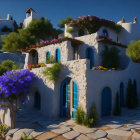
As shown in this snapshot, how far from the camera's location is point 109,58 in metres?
12.2

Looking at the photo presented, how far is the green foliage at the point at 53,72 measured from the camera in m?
8.96

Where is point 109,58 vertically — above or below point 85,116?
above

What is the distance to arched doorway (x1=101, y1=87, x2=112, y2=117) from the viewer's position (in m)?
9.12

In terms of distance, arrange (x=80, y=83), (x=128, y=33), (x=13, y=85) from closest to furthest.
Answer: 1. (x=13, y=85)
2. (x=80, y=83)
3. (x=128, y=33)

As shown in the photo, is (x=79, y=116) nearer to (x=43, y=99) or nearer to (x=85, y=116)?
(x=85, y=116)

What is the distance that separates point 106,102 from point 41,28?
25.3 metres

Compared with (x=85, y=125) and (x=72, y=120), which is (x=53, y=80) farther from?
(x=85, y=125)

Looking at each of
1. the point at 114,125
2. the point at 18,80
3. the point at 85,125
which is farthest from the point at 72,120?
the point at 18,80

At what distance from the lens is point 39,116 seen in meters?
9.72

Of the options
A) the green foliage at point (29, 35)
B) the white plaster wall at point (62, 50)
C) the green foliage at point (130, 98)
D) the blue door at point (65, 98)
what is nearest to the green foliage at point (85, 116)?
the blue door at point (65, 98)

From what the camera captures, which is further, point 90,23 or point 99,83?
point 90,23

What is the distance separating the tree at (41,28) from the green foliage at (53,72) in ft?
73.7

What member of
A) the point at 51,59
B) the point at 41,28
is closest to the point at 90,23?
the point at 51,59

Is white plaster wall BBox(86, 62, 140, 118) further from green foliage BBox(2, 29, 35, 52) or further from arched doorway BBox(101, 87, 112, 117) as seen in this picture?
green foliage BBox(2, 29, 35, 52)
